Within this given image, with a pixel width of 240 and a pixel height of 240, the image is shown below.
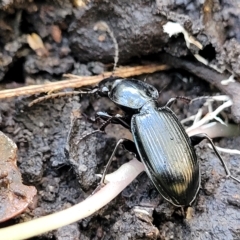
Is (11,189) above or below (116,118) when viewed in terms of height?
below

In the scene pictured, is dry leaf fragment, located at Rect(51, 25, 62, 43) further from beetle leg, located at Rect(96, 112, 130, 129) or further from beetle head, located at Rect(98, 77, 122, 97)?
beetle leg, located at Rect(96, 112, 130, 129)

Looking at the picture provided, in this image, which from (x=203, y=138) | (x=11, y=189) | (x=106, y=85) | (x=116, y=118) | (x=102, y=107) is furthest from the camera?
(x=102, y=107)

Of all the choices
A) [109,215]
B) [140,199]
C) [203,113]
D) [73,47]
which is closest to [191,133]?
[203,113]

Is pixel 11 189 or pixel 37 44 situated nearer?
pixel 11 189

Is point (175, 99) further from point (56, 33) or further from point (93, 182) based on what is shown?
point (56, 33)

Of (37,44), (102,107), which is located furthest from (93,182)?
(37,44)

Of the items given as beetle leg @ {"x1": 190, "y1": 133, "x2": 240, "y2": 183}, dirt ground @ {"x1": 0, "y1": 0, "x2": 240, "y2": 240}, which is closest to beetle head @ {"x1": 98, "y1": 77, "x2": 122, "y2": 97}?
dirt ground @ {"x1": 0, "y1": 0, "x2": 240, "y2": 240}

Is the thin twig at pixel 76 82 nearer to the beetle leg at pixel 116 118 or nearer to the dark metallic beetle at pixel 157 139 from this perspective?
the dark metallic beetle at pixel 157 139
